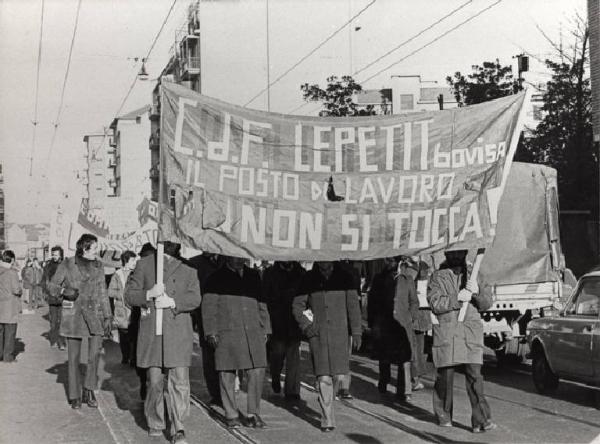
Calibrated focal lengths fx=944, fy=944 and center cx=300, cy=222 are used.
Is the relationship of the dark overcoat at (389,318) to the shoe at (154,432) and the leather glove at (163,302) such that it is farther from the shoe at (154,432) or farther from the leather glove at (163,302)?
the leather glove at (163,302)

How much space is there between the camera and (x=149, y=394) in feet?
29.8

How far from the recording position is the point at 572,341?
11195mm

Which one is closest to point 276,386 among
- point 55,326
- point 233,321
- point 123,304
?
point 123,304

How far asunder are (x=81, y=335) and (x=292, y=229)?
3.23 meters

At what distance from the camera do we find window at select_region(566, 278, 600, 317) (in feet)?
36.8

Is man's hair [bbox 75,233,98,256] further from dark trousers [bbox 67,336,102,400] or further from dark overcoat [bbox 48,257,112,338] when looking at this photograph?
dark trousers [bbox 67,336,102,400]

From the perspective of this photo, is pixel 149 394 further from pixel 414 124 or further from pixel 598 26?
pixel 598 26

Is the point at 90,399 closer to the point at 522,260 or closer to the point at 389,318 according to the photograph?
the point at 389,318

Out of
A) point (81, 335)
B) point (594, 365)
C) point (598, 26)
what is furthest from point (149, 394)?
point (598, 26)

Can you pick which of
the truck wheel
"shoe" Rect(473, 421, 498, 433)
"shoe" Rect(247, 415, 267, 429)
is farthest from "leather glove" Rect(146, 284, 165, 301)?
the truck wheel

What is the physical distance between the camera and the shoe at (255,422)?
954 centimetres

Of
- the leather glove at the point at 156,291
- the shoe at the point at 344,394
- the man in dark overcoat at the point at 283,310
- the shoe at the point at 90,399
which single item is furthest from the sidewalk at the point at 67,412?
the shoe at the point at 344,394

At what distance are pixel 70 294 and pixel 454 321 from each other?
4.36 metres

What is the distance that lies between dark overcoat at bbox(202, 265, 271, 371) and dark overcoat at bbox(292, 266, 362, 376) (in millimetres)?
482
